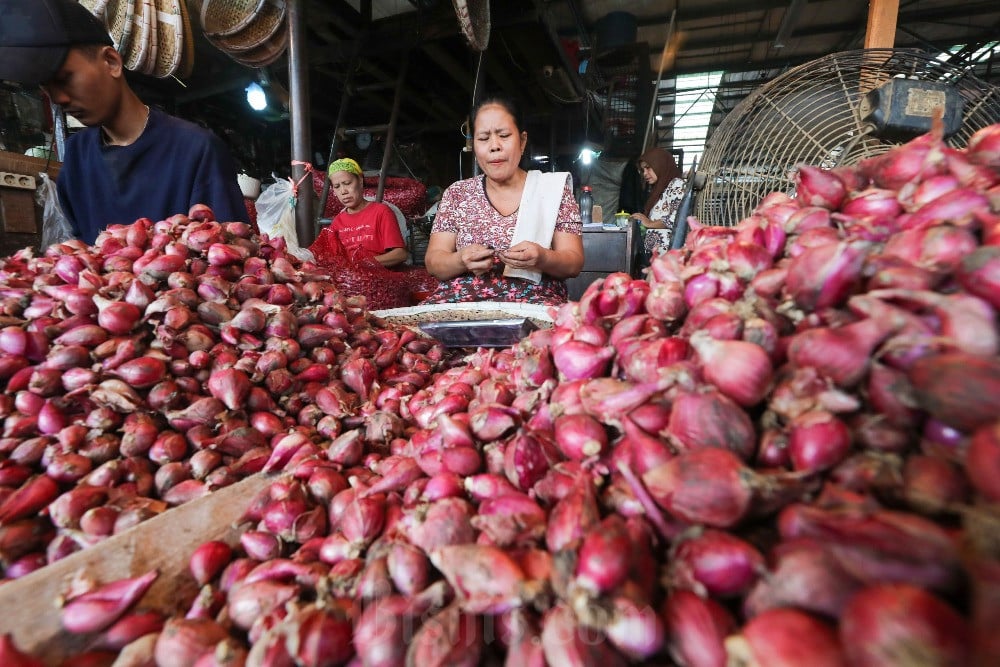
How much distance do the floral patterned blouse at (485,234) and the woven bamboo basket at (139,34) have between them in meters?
1.53

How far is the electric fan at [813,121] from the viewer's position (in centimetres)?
158

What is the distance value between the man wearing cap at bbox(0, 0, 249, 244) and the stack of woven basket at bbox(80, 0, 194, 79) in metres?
0.71

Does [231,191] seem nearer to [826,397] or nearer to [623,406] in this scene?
[623,406]

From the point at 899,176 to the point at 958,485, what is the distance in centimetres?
56

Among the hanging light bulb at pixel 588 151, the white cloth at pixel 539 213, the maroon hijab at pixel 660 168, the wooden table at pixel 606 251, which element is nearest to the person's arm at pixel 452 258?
the white cloth at pixel 539 213

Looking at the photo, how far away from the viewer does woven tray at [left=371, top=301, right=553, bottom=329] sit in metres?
1.56

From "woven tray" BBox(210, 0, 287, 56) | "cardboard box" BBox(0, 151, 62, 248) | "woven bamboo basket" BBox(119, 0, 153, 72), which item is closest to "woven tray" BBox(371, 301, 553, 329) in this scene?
"woven bamboo basket" BBox(119, 0, 153, 72)

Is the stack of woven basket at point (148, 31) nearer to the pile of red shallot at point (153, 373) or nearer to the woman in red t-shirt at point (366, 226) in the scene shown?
the woman in red t-shirt at point (366, 226)

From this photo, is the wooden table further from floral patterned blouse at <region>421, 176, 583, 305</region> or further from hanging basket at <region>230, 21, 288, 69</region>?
hanging basket at <region>230, 21, 288, 69</region>

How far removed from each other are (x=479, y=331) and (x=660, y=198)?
3.45 meters

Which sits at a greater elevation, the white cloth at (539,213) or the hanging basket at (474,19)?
the hanging basket at (474,19)

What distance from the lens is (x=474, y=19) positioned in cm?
240

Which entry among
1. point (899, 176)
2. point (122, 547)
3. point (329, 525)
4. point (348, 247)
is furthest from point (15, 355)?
point (348, 247)

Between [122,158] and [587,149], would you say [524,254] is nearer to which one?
[122,158]
